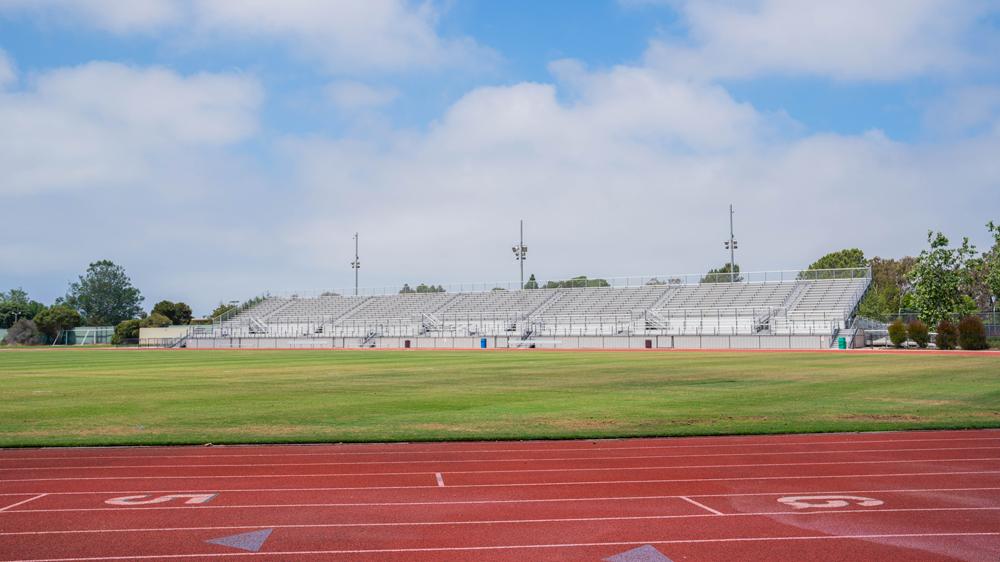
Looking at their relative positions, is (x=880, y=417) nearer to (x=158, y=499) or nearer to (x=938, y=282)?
(x=158, y=499)

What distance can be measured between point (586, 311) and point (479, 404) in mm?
58031

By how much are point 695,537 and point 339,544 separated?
10.4ft

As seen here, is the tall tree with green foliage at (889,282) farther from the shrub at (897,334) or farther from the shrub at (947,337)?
the shrub at (947,337)

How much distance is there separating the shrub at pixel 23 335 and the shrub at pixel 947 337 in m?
92.0

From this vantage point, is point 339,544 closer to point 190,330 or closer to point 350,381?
point 350,381

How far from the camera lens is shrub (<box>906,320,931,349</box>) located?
50406 mm

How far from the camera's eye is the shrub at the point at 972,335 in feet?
152

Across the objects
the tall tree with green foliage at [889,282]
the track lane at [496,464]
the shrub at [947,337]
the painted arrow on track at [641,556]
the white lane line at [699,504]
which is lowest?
the painted arrow on track at [641,556]

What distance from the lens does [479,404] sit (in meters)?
18.3

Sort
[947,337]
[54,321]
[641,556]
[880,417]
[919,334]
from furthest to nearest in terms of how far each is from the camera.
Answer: [54,321] → [919,334] → [947,337] → [880,417] → [641,556]

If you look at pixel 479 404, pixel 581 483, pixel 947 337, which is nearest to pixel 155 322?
pixel 947 337

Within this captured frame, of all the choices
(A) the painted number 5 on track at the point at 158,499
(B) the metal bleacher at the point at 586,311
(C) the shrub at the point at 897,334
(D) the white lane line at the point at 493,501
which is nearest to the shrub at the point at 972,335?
(C) the shrub at the point at 897,334

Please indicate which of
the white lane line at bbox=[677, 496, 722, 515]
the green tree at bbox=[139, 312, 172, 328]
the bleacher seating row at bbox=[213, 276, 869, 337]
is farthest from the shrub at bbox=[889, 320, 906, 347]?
the green tree at bbox=[139, 312, 172, 328]

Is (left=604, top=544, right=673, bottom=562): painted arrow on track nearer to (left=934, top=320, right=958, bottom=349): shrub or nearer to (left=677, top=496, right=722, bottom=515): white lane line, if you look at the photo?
(left=677, top=496, right=722, bottom=515): white lane line
